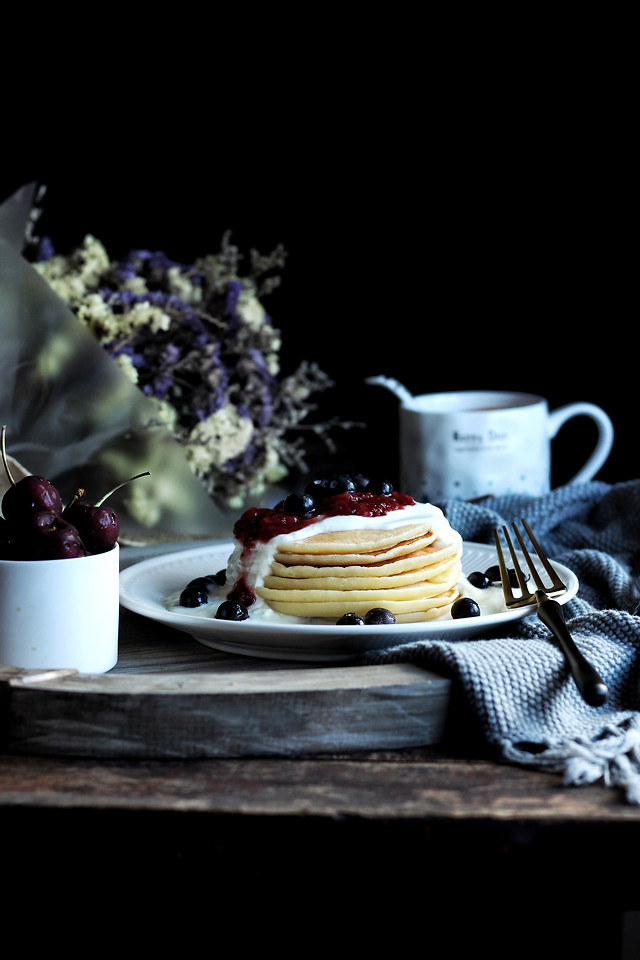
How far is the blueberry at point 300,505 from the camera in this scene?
1256 millimetres

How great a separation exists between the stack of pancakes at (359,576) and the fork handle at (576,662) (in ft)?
0.45

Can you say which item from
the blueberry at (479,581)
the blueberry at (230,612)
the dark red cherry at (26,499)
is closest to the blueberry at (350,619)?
the blueberry at (230,612)

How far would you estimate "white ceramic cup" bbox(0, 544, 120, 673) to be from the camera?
1.05 metres

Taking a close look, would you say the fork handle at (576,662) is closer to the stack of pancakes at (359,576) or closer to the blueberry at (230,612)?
the stack of pancakes at (359,576)

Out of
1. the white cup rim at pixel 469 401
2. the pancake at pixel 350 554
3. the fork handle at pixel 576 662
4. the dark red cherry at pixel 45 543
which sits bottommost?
the fork handle at pixel 576 662

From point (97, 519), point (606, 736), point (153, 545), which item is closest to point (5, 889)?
point (97, 519)

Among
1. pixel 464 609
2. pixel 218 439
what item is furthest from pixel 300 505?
pixel 218 439

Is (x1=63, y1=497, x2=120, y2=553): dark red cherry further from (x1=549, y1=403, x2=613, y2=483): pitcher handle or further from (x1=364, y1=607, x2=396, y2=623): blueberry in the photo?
(x1=549, y1=403, x2=613, y2=483): pitcher handle

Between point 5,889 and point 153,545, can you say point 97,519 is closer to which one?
point 5,889

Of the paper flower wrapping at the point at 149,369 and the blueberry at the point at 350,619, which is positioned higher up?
the paper flower wrapping at the point at 149,369

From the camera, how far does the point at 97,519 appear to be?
3.63ft

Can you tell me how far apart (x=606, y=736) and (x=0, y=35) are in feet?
7.48

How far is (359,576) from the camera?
1189mm

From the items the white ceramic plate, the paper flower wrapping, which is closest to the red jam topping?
the white ceramic plate
